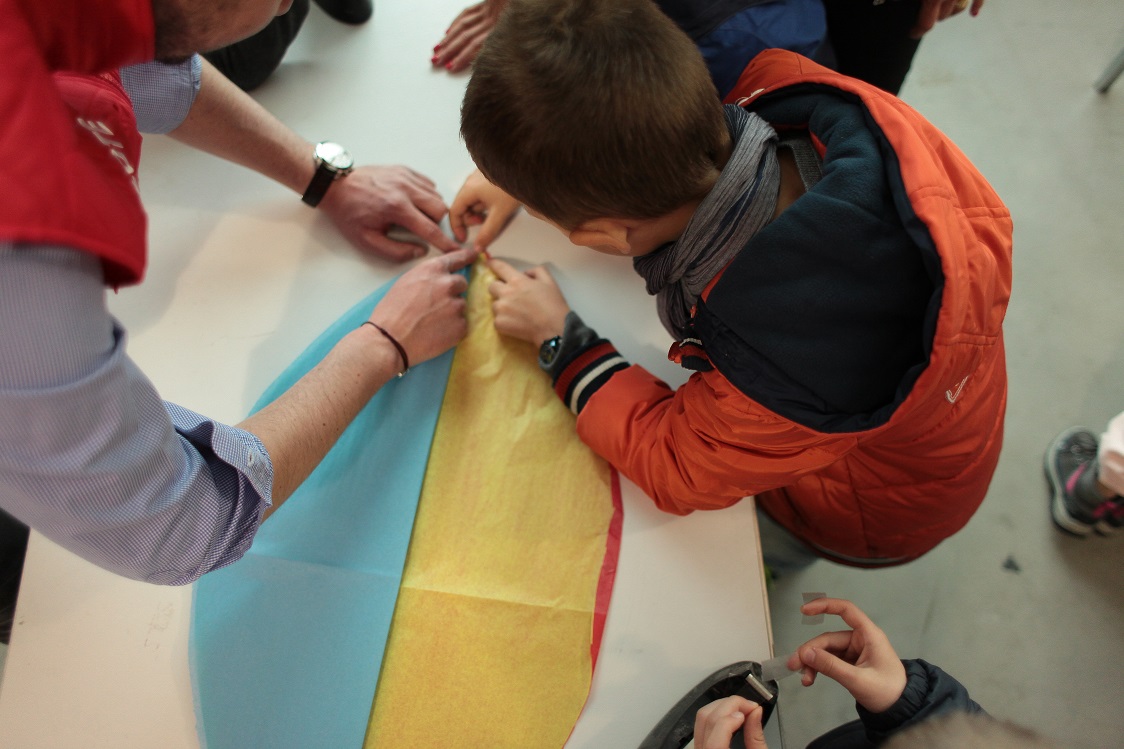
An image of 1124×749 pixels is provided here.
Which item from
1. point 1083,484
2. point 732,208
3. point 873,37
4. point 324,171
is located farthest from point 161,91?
point 1083,484

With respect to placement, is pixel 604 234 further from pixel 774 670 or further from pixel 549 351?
pixel 774 670

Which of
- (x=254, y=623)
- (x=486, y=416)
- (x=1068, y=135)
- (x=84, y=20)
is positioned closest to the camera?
(x=84, y=20)

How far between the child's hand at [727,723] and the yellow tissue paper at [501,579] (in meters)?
0.13

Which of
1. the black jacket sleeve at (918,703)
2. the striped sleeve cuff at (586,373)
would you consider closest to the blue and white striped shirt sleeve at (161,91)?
the striped sleeve cuff at (586,373)

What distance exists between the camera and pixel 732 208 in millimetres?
→ 672

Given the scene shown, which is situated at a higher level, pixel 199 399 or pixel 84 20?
pixel 84 20

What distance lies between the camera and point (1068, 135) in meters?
1.82

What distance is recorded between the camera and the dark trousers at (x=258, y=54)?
3.64 ft

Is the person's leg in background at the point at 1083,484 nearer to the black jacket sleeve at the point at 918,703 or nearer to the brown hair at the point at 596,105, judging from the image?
the black jacket sleeve at the point at 918,703

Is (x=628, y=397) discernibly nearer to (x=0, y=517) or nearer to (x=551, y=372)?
(x=551, y=372)

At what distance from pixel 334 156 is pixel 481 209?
0.77 feet

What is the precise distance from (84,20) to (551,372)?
0.57 m

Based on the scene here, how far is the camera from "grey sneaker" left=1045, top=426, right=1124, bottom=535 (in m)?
1.34

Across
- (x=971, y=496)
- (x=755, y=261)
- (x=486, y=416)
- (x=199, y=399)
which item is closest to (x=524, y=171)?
(x=755, y=261)
